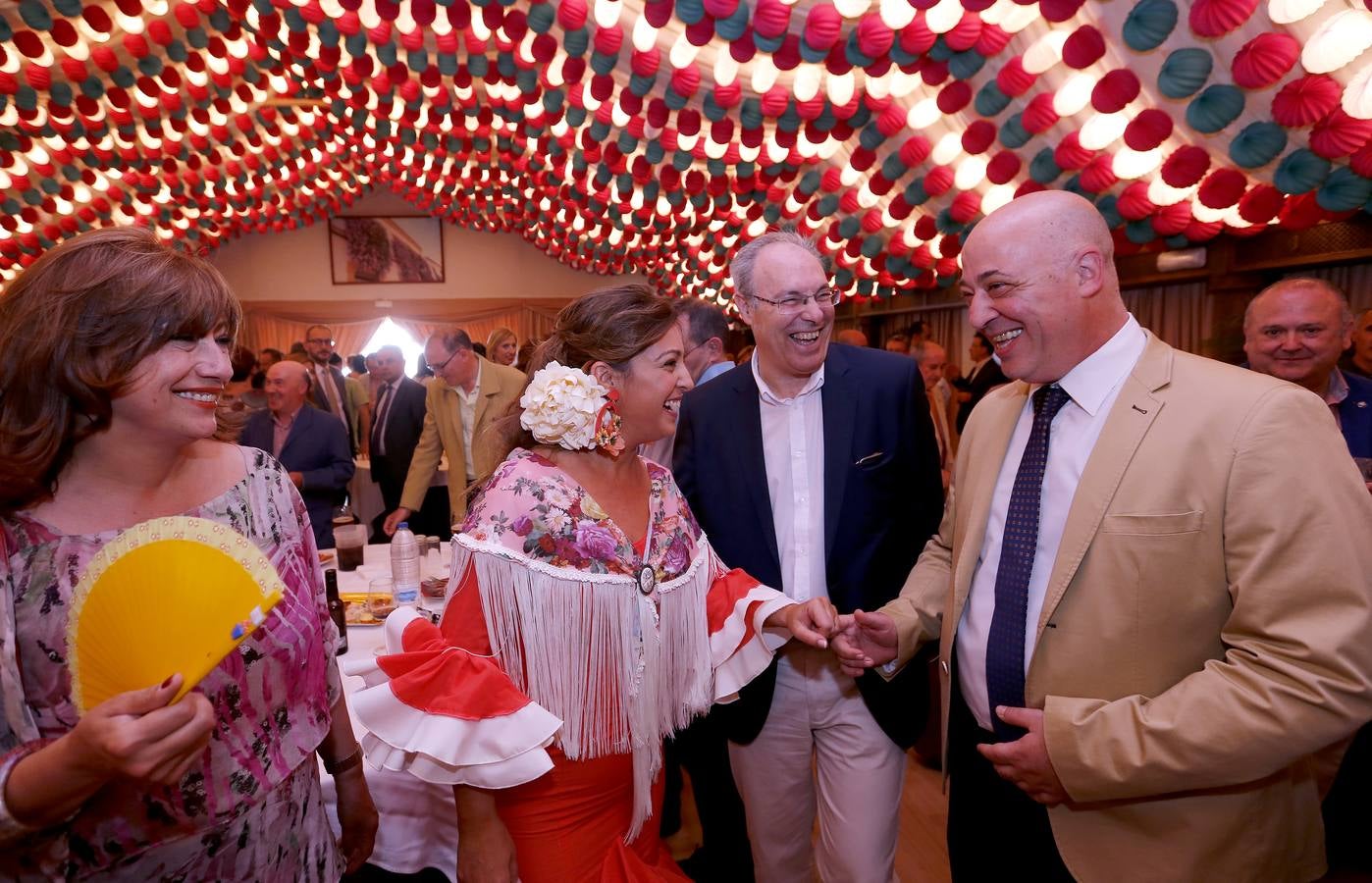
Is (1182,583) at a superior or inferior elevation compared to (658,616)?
superior

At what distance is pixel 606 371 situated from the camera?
169 centimetres

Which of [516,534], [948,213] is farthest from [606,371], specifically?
[948,213]

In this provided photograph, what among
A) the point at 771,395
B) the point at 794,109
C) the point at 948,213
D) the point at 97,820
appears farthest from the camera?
the point at 948,213

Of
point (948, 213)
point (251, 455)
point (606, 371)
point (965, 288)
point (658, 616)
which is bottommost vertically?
point (658, 616)

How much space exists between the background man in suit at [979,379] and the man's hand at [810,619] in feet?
12.1

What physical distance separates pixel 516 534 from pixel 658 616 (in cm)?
35

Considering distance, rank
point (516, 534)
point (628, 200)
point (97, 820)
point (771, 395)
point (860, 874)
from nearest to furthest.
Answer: point (97, 820), point (516, 534), point (860, 874), point (771, 395), point (628, 200)

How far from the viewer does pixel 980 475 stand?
1.67m

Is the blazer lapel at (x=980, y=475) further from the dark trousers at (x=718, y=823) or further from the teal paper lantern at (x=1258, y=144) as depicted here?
the teal paper lantern at (x=1258, y=144)

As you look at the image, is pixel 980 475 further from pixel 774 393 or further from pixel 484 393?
pixel 484 393

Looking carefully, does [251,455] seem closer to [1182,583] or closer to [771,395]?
[771,395]

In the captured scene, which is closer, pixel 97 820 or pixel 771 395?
pixel 97 820

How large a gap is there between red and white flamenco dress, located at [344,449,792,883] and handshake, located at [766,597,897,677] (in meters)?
0.28

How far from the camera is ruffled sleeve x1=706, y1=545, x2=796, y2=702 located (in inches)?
70.4
